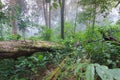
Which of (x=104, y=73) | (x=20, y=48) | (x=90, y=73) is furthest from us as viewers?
(x=20, y=48)

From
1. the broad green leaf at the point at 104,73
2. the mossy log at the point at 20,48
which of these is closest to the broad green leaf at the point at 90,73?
the broad green leaf at the point at 104,73

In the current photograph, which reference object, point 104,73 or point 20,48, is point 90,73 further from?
point 20,48

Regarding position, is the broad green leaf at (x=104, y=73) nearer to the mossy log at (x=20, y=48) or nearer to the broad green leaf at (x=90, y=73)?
the broad green leaf at (x=90, y=73)

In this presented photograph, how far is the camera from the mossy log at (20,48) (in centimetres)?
309

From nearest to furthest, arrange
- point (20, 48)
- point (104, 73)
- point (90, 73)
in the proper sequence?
point (104, 73)
point (90, 73)
point (20, 48)

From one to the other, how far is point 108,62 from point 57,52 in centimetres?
151

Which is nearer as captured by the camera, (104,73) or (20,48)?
(104,73)

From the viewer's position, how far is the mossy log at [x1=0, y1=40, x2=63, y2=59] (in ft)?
10.1

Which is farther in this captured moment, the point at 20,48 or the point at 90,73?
the point at 20,48

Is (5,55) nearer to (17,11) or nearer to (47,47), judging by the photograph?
(47,47)

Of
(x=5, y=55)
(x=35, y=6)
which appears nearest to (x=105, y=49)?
(x=5, y=55)

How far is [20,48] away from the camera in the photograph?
10.7 ft

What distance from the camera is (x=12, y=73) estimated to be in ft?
11.1

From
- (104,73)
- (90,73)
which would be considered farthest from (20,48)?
(104,73)
